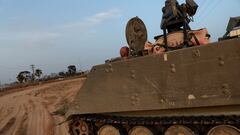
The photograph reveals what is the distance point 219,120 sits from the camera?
692 cm

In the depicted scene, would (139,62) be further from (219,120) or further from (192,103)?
(219,120)

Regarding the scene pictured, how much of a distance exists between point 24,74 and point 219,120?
73.2 m

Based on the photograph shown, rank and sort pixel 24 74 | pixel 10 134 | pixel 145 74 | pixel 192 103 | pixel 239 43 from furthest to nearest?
pixel 24 74 < pixel 10 134 < pixel 145 74 < pixel 192 103 < pixel 239 43

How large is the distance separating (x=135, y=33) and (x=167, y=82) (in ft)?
6.99

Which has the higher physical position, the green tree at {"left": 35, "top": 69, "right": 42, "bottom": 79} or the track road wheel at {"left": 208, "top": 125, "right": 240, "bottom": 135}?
the green tree at {"left": 35, "top": 69, "right": 42, "bottom": 79}

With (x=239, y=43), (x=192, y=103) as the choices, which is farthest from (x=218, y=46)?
(x=192, y=103)

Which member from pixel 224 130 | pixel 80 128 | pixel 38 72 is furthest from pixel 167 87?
pixel 38 72

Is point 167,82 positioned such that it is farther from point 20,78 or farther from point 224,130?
point 20,78

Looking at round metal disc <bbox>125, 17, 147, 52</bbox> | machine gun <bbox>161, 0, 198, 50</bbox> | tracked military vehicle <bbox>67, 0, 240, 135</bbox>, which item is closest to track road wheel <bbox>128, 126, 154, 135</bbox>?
tracked military vehicle <bbox>67, 0, 240, 135</bbox>

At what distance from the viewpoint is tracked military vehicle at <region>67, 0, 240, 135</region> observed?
684 centimetres

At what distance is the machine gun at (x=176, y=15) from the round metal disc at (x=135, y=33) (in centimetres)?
65

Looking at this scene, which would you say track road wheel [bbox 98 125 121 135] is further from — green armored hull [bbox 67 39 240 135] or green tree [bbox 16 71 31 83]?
green tree [bbox 16 71 31 83]

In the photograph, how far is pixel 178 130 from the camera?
24.8ft

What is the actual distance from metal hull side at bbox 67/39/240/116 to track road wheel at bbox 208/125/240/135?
457mm
